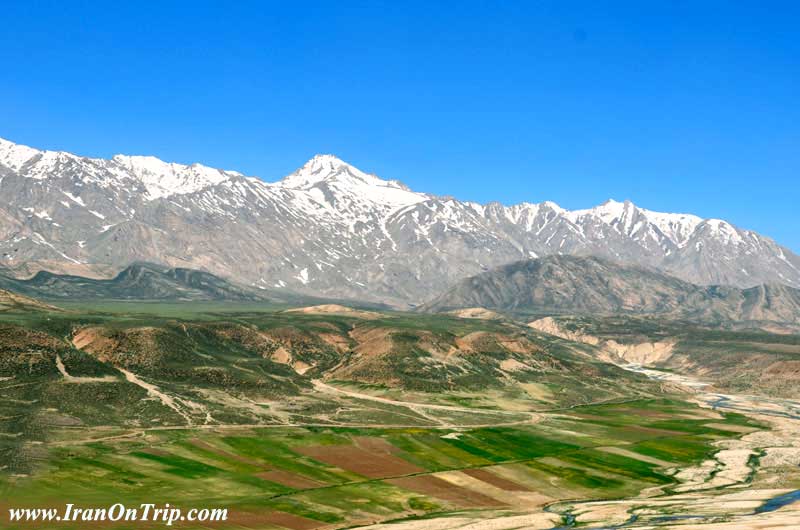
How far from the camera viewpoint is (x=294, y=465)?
17338cm

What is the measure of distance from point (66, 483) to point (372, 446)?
69678 millimetres

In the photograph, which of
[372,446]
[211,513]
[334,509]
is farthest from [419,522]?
[372,446]

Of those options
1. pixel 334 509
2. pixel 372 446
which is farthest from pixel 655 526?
pixel 372 446

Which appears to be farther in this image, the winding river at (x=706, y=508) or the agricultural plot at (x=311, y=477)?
the agricultural plot at (x=311, y=477)

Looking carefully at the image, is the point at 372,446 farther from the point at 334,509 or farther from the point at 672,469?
the point at 672,469

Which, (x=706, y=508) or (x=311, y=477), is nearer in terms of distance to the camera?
(x=706, y=508)

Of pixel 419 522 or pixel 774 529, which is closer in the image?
pixel 774 529

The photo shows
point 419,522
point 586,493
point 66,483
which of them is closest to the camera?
point 419,522

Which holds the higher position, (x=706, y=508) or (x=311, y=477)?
(x=311, y=477)

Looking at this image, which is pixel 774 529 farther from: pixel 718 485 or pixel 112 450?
pixel 112 450

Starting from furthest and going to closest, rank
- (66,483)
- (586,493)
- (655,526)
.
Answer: (586,493) → (66,483) → (655,526)

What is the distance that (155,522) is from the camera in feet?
425

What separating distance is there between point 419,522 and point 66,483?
60.3 m

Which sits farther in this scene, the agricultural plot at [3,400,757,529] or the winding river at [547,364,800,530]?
the agricultural plot at [3,400,757,529]
